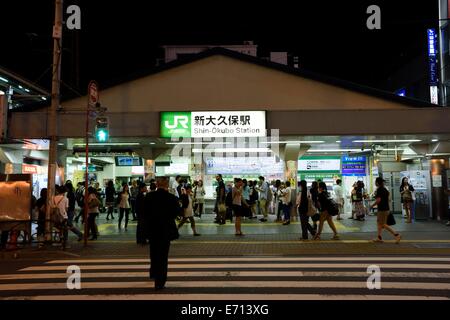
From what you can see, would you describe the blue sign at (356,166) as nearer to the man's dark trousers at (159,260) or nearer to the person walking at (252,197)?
the person walking at (252,197)

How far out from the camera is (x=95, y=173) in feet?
98.1

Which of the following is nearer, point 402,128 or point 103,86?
point 402,128

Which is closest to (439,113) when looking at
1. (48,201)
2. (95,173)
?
(48,201)

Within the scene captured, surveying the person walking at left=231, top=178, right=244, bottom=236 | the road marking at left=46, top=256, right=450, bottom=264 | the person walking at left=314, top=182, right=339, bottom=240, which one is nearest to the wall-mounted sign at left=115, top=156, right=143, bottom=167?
the person walking at left=231, top=178, right=244, bottom=236

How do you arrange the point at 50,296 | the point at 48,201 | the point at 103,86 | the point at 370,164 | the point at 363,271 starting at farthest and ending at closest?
the point at 370,164 → the point at 103,86 → the point at 48,201 → the point at 363,271 → the point at 50,296

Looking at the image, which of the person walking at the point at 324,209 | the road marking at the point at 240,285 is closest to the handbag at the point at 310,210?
the person walking at the point at 324,209

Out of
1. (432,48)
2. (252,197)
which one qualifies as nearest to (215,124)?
(252,197)

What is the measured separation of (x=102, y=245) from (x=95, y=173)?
17449mm

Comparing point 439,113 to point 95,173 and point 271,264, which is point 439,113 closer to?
point 271,264

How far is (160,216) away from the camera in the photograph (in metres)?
7.62

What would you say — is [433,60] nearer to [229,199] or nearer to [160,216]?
[229,199]

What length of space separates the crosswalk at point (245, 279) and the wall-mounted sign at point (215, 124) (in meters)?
5.87

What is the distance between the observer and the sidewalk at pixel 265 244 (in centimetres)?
1175

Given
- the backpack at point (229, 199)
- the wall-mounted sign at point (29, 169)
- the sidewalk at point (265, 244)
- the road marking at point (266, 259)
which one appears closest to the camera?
the road marking at point (266, 259)
